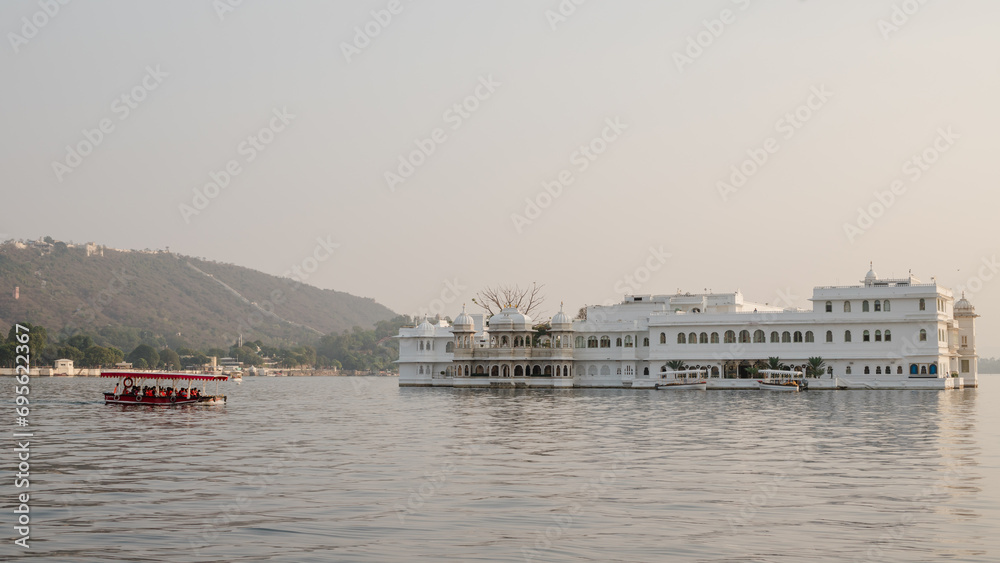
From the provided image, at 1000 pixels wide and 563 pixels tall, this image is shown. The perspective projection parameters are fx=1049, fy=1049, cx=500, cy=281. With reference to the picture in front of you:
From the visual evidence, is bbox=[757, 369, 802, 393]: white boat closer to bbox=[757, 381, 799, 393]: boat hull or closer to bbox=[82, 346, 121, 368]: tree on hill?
bbox=[757, 381, 799, 393]: boat hull

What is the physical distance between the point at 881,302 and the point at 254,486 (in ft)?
195

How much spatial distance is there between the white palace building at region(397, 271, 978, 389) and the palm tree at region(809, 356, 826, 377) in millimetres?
441

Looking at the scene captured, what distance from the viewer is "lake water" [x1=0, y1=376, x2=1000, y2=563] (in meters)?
14.0

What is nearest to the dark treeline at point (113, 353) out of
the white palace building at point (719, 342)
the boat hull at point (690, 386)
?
the white palace building at point (719, 342)

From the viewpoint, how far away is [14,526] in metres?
15.2

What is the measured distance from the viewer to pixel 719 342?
76.3m

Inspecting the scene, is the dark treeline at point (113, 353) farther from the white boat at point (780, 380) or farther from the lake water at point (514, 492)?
the lake water at point (514, 492)

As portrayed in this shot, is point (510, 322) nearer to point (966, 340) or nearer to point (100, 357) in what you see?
point (966, 340)

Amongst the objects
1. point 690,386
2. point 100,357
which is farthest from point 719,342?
point 100,357

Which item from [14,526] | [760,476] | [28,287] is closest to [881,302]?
[760,476]

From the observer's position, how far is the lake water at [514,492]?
14.0 m

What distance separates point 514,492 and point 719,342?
5955cm

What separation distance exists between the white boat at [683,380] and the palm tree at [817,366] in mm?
7199

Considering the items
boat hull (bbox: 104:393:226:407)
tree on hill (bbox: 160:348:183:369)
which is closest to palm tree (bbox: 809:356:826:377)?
boat hull (bbox: 104:393:226:407)
